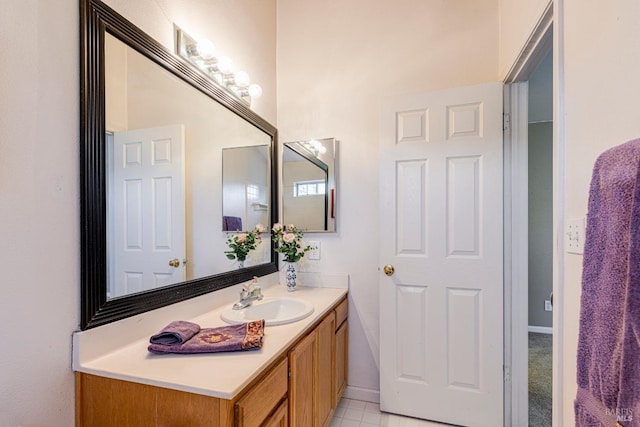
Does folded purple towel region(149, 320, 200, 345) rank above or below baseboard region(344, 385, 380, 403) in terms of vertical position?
above

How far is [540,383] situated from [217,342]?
2.41 meters

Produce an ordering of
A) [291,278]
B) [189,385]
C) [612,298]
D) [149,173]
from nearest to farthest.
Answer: [612,298] → [189,385] → [149,173] → [291,278]

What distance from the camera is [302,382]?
49.2 inches

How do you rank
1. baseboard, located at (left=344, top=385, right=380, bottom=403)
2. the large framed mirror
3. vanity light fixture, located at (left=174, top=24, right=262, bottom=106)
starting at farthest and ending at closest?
baseboard, located at (left=344, top=385, right=380, bottom=403), vanity light fixture, located at (left=174, top=24, right=262, bottom=106), the large framed mirror

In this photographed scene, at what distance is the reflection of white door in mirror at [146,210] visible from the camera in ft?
3.39

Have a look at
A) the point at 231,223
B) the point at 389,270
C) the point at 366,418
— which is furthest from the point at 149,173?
the point at 366,418

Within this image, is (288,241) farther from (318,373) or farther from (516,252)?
(516,252)

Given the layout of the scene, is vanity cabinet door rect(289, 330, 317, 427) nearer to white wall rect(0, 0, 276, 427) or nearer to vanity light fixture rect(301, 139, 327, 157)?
white wall rect(0, 0, 276, 427)

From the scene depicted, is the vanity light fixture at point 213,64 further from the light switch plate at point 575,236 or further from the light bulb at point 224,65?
the light switch plate at point 575,236

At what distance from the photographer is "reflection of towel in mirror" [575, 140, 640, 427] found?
0.49 m

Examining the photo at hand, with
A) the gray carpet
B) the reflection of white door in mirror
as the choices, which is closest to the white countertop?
the reflection of white door in mirror

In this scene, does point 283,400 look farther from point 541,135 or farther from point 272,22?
A: point 541,135

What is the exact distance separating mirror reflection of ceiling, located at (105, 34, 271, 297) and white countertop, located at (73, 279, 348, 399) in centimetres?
14

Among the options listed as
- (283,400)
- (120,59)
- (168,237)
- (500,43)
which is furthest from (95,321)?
(500,43)
